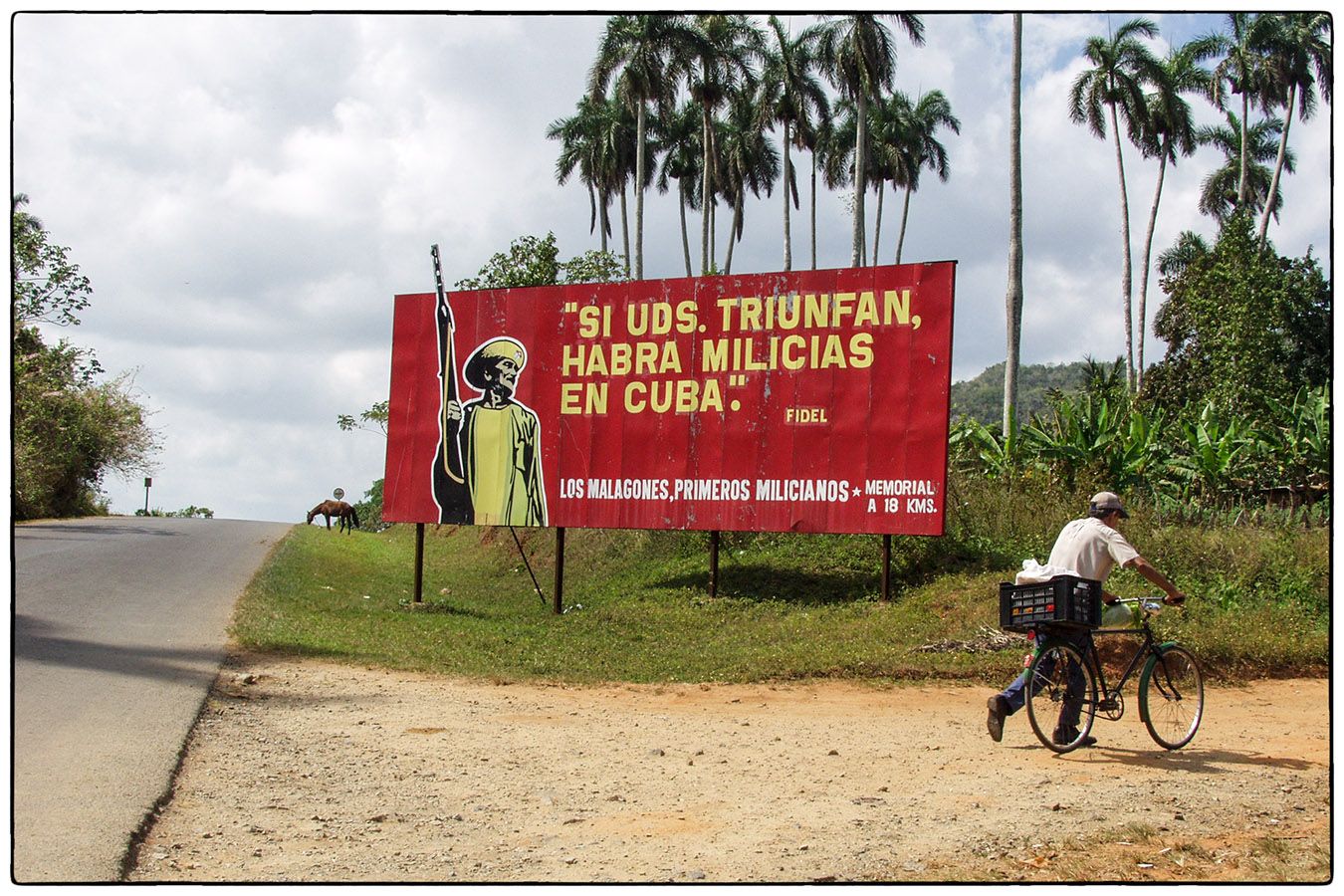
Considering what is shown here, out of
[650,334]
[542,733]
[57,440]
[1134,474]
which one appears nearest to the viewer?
[542,733]

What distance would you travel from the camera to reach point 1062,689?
332 inches

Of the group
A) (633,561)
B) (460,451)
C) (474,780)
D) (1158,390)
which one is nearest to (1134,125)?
(1158,390)

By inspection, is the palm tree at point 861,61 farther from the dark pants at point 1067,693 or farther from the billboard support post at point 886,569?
the dark pants at point 1067,693

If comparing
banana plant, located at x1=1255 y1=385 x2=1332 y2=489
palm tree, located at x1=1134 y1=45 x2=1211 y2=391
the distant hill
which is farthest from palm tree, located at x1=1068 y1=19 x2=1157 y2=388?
the distant hill

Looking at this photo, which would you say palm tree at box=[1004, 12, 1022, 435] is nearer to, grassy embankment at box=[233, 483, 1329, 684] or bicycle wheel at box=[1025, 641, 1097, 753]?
grassy embankment at box=[233, 483, 1329, 684]

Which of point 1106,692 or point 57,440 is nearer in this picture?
point 1106,692

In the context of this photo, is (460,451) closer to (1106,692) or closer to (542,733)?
(542,733)

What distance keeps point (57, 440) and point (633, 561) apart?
29.5 metres

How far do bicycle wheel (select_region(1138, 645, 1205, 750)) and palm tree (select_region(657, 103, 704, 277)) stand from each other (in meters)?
45.4

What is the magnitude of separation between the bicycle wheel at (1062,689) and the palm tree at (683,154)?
150ft

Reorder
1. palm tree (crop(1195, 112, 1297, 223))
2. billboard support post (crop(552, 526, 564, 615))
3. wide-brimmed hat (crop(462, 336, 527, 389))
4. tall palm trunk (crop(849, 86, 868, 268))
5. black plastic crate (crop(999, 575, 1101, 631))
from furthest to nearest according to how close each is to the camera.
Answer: palm tree (crop(1195, 112, 1297, 223)) < tall palm trunk (crop(849, 86, 868, 268)) < wide-brimmed hat (crop(462, 336, 527, 389)) < billboard support post (crop(552, 526, 564, 615)) < black plastic crate (crop(999, 575, 1101, 631))

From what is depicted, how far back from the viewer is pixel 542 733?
927 centimetres

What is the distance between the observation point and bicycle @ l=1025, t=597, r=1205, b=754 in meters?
8.40

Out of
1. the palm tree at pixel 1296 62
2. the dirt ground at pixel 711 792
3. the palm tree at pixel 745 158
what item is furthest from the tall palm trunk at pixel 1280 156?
the dirt ground at pixel 711 792
